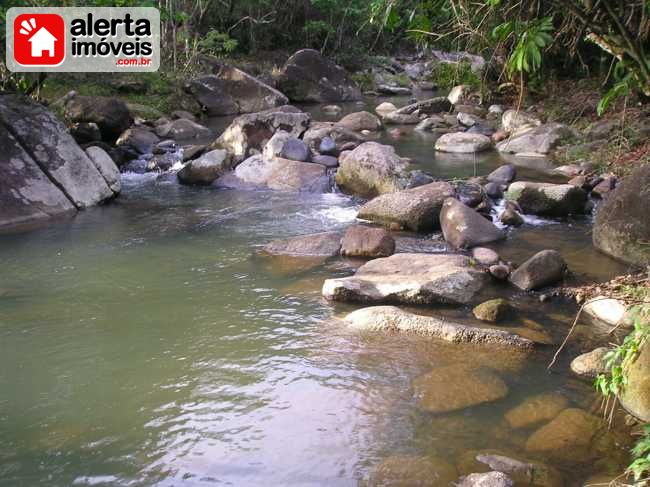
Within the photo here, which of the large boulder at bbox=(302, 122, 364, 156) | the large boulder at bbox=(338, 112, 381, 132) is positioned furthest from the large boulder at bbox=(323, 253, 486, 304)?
the large boulder at bbox=(338, 112, 381, 132)

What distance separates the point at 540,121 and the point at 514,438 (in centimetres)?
1216

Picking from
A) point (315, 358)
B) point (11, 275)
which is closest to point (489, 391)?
point (315, 358)

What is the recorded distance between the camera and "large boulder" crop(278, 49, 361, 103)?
22.2 m

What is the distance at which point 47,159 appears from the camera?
9.98 metres

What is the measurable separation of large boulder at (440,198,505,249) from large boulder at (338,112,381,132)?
8.13m

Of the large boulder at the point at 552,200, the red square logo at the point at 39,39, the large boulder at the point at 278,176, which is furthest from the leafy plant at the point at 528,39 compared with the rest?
the red square logo at the point at 39,39

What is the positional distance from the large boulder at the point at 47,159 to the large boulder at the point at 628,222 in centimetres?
716

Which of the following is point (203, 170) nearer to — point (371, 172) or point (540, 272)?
point (371, 172)

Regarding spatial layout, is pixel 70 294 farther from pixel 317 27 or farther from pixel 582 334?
pixel 317 27

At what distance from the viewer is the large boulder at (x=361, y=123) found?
16.2 meters

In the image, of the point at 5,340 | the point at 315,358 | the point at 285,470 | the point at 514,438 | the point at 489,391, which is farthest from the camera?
the point at 5,340

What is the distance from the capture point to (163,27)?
20656 millimetres

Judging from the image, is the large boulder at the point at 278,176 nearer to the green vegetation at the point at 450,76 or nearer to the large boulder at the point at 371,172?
the large boulder at the point at 371,172

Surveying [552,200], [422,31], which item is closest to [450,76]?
[552,200]
